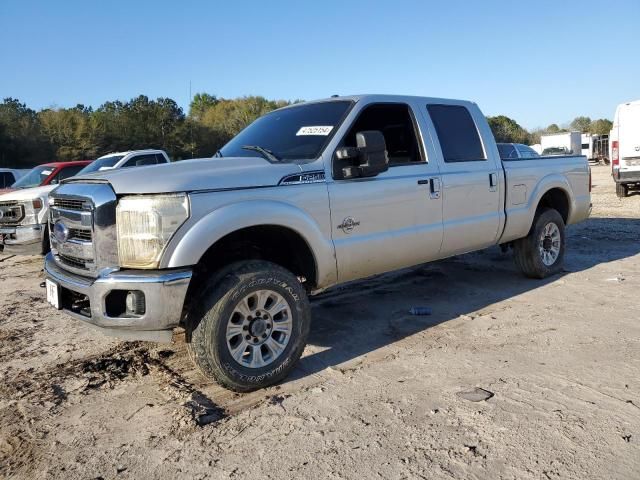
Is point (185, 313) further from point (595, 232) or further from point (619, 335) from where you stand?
point (595, 232)

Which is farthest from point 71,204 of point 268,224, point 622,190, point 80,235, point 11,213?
point 622,190

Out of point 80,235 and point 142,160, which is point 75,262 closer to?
point 80,235

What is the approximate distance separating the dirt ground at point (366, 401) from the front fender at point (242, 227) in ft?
2.86

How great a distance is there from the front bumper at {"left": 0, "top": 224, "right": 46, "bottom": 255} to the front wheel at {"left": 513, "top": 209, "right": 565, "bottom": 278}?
6.96 metres

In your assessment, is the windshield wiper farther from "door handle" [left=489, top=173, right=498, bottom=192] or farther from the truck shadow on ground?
"door handle" [left=489, top=173, right=498, bottom=192]

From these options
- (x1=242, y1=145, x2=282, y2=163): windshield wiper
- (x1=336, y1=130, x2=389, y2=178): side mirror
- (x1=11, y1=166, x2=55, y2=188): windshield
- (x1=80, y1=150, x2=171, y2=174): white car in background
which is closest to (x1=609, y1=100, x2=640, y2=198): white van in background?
(x1=80, y1=150, x2=171, y2=174): white car in background

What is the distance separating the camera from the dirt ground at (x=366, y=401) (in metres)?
2.77

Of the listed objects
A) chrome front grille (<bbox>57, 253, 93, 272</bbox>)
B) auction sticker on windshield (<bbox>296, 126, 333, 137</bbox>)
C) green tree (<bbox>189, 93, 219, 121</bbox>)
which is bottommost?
chrome front grille (<bbox>57, 253, 93, 272</bbox>)

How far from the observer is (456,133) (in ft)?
17.6

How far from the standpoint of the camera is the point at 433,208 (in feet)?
15.9

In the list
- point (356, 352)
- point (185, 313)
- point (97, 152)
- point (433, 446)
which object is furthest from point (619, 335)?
point (97, 152)

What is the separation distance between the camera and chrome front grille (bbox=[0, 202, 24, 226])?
8352mm

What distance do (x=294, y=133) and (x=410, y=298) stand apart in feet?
8.06

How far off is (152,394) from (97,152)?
3648 centimetres
